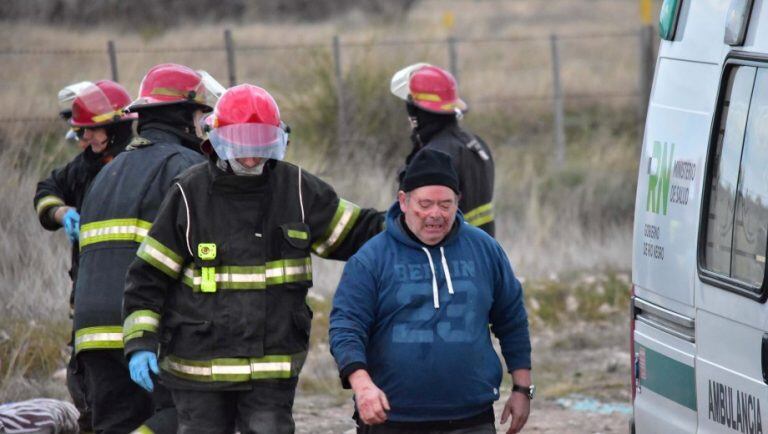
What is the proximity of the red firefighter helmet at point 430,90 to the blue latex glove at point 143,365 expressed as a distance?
9.16ft

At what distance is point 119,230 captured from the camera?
5574 millimetres

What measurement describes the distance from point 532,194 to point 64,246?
5.47 m

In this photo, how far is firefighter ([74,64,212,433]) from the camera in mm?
5566

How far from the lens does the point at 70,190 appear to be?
7.30 metres

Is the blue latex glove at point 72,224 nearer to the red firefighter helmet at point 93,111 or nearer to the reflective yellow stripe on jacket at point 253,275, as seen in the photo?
the red firefighter helmet at point 93,111

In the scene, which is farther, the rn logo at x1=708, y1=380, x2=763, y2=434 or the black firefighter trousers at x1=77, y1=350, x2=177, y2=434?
the black firefighter trousers at x1=77, y1=350, x2=177, y2=434

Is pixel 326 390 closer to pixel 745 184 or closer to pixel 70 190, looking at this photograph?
pixel 70 190

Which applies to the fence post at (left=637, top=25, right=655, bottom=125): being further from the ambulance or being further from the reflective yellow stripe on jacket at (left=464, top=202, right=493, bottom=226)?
the ambulance

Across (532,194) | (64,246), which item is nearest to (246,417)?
(64,246)

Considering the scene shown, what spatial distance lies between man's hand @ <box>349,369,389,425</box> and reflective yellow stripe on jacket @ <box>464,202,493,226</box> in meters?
2.76

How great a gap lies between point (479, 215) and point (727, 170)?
8.99ft

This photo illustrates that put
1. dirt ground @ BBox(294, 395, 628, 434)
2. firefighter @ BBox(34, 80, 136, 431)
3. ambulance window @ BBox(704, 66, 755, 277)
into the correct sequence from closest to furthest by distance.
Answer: ambulance window @ BBox(704, 66, 755, 277) < firefighter @ BBox(34, 80, 136, 431) < dirt ground @ BBox(294, 395, 628, 434)

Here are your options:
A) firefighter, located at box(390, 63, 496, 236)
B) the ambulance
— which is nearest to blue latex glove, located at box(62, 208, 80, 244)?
firefighter, located at box(390, 63, 496, 236)

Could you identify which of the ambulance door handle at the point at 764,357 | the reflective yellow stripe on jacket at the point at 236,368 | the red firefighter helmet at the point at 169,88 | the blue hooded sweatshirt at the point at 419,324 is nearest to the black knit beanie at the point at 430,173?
the blue hooded sweatshirt at the point at 419,324
